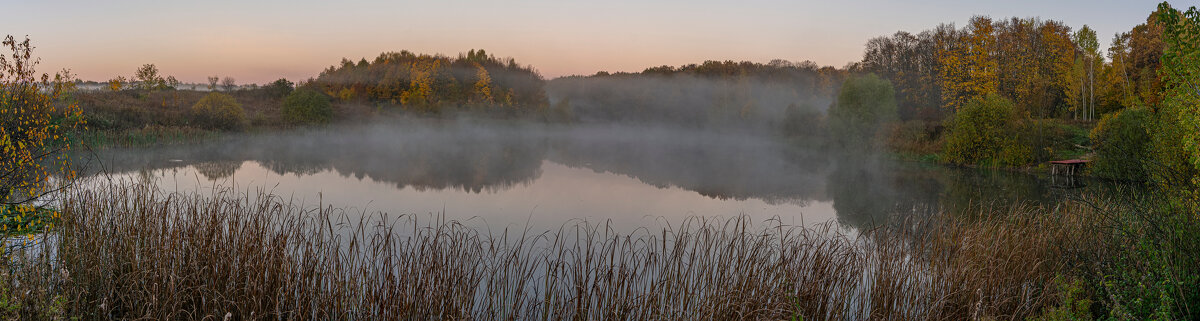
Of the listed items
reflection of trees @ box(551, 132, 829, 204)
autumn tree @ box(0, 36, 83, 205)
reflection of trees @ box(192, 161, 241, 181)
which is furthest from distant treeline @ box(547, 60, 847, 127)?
autumn tree @ box(0, 36, 83, 205)

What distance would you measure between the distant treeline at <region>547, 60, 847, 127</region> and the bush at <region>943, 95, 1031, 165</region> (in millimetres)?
17827

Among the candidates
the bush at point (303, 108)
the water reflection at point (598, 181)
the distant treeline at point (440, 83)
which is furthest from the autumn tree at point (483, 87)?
the water reflection at point (598, 181)

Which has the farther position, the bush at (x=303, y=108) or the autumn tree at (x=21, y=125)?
the bush at (x=303, y=108)

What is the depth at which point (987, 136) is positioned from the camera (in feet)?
91.8

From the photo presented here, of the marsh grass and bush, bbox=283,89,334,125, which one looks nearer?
the marsh grass

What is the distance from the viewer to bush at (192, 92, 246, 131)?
39.0 m

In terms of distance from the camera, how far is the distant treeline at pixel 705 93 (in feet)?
208

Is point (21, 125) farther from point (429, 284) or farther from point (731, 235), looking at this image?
point (731, 235)

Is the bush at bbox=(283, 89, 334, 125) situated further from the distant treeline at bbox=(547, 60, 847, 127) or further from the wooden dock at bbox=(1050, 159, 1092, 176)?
the wooden dock at bbox=(1050, 159, 1092, 176)

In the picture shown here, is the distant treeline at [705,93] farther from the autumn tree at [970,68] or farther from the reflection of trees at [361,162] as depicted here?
the reflection of trees at [361,162]

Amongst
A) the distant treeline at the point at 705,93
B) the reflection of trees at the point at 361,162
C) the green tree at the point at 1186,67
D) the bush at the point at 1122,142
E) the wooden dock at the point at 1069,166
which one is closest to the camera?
the green tree at the point at 1186,67

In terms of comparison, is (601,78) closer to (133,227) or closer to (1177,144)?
(1177,144)

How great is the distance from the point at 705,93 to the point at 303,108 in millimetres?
48879

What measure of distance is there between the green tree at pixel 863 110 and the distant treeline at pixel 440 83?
136 feet
